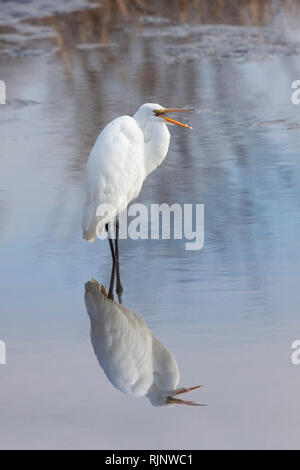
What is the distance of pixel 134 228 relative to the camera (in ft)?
20.1

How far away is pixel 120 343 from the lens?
14.8 ft

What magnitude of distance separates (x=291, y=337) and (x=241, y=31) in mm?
8075
